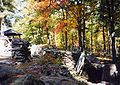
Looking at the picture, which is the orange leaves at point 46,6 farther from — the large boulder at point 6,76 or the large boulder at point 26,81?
the large boulder at point 26,81

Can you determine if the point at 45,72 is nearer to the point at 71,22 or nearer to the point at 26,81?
the point at 26,81

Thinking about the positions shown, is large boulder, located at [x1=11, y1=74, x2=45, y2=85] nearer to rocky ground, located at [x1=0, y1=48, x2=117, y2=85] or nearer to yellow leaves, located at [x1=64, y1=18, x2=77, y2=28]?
rocky ground, located at [x1=0, y1=48, x2=117, y2=85]

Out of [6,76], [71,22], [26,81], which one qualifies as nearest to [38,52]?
[71,22]

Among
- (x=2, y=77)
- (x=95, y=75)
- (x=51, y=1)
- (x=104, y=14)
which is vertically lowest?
(x=95, y=75)

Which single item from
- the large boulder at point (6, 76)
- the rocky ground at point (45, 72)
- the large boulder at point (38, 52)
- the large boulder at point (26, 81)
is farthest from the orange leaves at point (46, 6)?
the large boulder at point (26, 81)

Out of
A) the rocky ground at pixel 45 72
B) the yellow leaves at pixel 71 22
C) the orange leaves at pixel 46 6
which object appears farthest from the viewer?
the orange leaves at pixel 46 6

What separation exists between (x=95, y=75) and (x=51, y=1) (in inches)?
419

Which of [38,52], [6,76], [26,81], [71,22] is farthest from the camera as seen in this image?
[71,22]

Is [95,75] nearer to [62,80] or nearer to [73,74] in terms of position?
[73,74]

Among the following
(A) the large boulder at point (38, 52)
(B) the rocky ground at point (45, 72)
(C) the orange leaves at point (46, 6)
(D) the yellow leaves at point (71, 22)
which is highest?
(C) the orange leaves at point (46, 6)

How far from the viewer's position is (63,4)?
2788 centimetres

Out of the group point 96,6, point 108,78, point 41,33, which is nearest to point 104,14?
point 96,6

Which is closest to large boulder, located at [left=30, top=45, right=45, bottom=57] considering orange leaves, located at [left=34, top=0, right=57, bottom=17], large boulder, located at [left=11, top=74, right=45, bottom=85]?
orange leaves, located at [left=34, top=0, right=57, bottom=17]

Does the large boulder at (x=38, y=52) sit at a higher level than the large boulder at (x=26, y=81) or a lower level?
higher
